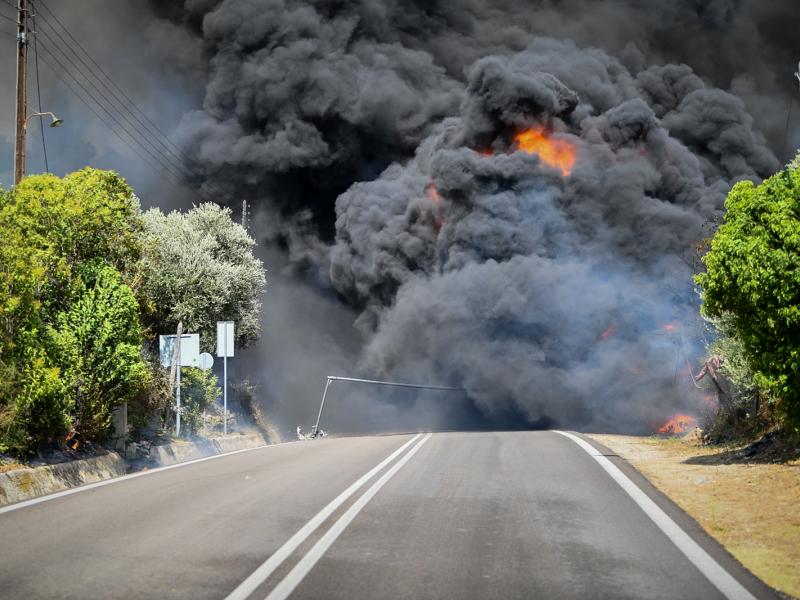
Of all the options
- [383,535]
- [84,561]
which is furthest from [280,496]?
[84,561]

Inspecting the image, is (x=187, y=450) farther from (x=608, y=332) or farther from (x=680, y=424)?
(x=608, y=332)

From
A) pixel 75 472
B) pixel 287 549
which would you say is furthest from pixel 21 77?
pixel 287 549

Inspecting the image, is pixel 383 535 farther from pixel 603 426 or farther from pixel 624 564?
pixel 603 426

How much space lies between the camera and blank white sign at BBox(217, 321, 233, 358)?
1984cm

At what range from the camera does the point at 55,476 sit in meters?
11.3

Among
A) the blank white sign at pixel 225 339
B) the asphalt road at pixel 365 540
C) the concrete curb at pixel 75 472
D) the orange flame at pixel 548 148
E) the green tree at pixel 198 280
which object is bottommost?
the concrete curb at pixel 75 472

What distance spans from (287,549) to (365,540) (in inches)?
26.8

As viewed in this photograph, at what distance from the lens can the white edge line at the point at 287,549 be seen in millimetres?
5176

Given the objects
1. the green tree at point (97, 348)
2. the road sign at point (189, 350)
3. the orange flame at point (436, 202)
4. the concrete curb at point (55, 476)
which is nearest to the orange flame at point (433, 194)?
the orange flame at point (436, 202)

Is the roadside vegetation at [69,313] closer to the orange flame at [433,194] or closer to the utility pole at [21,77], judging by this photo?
the utility pole at [21,77]

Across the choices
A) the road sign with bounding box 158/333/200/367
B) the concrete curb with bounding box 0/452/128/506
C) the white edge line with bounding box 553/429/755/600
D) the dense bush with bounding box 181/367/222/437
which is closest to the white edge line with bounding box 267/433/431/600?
the white edge line with bounding box 553/429/755/600

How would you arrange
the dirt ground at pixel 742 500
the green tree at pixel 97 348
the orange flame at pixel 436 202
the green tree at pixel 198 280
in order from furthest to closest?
the orange flame at pixel 436 202
the green tree at pixel 198 280
the green tree at pixel 97 348
the dirt ground at pixel 742 500

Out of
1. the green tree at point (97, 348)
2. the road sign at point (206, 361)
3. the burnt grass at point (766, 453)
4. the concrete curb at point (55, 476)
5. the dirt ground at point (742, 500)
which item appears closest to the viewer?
the dirt ground at point (742, 500)

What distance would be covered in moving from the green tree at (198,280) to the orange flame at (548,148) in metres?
20.8
